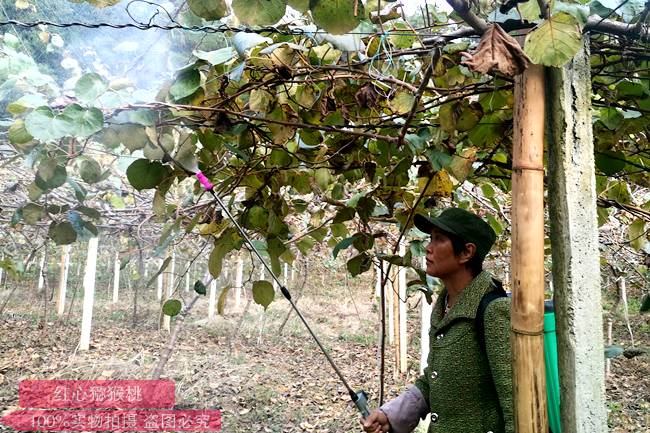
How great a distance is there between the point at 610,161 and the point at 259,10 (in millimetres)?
989

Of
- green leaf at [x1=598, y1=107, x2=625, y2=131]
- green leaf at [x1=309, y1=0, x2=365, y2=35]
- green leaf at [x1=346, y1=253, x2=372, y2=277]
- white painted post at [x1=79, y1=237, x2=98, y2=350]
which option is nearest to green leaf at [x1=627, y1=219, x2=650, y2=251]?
green leaf at [x1=598, y1=107, x2=625, y2=131]

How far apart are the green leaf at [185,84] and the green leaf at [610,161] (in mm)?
1017

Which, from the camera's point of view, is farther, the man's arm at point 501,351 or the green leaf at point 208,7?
the man's arm at point 501,351

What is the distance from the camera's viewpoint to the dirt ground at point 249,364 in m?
5.17

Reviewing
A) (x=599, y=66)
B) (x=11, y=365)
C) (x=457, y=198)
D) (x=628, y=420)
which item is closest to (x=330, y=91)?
(x=599, y=66)

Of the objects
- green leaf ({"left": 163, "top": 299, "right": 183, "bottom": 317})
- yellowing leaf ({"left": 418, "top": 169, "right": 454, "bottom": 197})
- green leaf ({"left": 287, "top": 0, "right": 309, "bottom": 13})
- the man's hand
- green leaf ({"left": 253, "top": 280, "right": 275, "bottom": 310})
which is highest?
green leaf ({"left": 287, "top": 0, "right": 309, "bottom": 13})

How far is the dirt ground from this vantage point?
5168 mm

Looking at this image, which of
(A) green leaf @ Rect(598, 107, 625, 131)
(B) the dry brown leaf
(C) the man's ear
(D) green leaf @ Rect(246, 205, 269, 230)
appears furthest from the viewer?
(D) green leaf @ Rect(246, 205, 269, 230)

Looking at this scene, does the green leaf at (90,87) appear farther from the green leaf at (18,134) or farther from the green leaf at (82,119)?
the green leaf at (18,134)

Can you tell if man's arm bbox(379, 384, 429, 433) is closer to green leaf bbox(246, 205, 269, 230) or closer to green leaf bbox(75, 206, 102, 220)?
green leaf bbox(246, 205, 269, 230)

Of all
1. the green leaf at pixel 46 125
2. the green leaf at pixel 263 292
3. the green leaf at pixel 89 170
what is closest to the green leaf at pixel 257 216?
the green leaf at pixel 263 292

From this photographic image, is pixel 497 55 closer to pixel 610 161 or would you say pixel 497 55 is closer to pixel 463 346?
pixel 463 346

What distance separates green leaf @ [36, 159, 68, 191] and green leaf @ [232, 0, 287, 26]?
55 centimetres

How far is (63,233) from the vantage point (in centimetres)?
130
